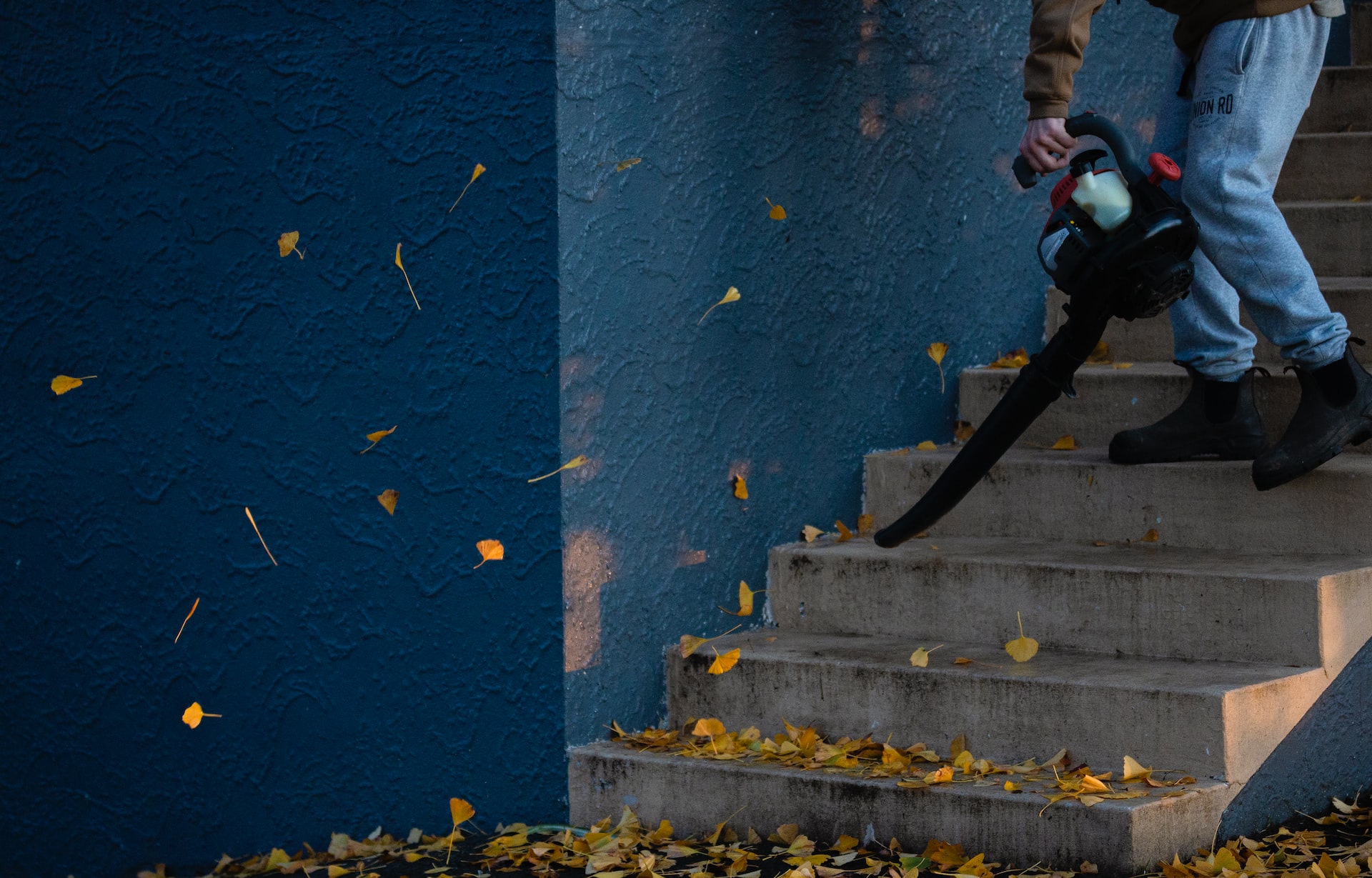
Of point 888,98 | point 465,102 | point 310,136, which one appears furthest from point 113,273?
point 888,98

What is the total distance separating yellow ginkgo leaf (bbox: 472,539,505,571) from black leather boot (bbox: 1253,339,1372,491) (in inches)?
62.9

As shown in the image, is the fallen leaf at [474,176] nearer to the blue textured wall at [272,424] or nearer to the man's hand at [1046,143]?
the blue textured wall at [272,424]

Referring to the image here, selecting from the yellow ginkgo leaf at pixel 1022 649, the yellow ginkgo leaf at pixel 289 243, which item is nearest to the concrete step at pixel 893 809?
the yellow ginkgo leaf at pixel 1022 649

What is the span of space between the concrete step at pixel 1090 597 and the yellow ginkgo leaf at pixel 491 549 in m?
0.73

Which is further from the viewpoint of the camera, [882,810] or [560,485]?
Result: [560,485]

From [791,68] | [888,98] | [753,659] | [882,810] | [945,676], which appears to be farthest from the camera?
[888,98]

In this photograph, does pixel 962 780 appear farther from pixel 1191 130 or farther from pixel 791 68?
pixel 791 68

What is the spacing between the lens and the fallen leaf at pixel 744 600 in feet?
11.4

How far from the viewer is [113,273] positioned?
364 centimetres

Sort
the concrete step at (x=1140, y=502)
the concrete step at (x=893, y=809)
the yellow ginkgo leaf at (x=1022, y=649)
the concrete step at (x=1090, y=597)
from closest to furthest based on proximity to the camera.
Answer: the concrete step at (x=893, y=809) < the concrete step at (x=1090, y=597) < the yellow ginkgo leaf at (x=1022, y=649) < the concrete step at (x=1140, y=502)

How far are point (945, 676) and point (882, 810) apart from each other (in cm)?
34

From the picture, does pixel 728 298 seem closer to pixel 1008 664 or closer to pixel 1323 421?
pixel 1008 664

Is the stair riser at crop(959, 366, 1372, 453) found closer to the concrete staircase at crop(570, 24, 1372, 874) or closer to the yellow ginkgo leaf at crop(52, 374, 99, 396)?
the concrete staircase at crop(570, 24, 1372, 874)

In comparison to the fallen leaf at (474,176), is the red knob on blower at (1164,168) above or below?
below
